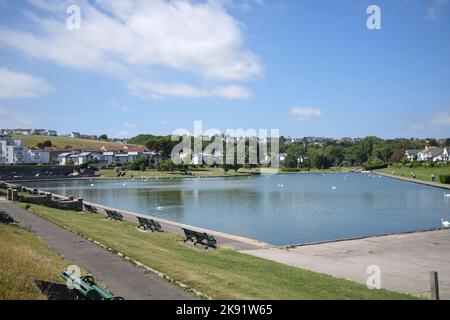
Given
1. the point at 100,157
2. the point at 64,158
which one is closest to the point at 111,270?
the point at 64,158

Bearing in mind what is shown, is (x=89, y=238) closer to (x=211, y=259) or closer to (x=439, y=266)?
(x=211, y=259)

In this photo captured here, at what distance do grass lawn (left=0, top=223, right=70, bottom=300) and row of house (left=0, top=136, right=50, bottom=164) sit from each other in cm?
14632

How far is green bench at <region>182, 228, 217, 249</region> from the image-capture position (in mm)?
20922

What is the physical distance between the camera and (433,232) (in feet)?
89.7

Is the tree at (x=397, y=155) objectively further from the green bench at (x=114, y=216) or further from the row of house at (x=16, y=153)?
the green bench at (x=114, y=216)

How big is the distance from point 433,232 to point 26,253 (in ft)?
74.6

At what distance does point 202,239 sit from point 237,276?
7973 mm

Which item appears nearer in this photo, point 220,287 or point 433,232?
point 220,287

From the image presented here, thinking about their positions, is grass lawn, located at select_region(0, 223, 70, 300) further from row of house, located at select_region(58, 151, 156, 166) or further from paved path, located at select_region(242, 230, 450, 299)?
row of house, located at select_region(58, 151, 156, 166)

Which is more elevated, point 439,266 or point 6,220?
point 6,220

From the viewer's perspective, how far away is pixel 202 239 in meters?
21.3

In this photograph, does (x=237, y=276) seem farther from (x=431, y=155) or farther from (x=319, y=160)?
(x=431, y=155)
